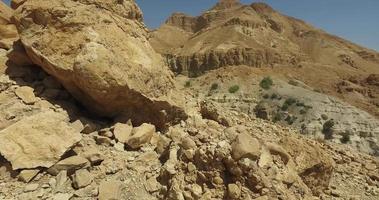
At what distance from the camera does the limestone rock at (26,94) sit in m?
6.29

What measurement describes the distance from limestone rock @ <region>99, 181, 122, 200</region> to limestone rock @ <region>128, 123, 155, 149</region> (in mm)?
956

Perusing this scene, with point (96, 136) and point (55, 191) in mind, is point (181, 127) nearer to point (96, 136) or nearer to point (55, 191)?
point (96, 136)

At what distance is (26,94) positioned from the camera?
6367mm

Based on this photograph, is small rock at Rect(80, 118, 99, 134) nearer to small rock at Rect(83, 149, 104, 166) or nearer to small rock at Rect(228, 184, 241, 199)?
small rock at Rect(83, 149, 104, 166)

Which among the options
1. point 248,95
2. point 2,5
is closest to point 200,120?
point 2,5

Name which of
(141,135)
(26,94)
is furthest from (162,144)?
(26,94)

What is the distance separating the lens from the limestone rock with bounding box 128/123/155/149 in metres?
6.32

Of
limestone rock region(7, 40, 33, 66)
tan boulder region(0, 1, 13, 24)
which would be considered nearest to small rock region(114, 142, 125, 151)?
limestone rock region(7, 40, 33, 66)

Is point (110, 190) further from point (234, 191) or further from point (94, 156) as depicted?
point (234, 191)

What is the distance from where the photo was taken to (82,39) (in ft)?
20.9

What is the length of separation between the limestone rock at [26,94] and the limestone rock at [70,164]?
137cm

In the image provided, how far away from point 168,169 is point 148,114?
1.67m

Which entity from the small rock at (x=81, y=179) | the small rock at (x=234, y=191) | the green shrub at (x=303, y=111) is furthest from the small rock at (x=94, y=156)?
the green shrub at (x=303, y=111)

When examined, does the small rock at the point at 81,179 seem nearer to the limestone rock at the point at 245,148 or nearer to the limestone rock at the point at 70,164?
the limestone rock at the point at 70,164
